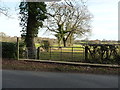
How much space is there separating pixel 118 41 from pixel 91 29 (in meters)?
14.7

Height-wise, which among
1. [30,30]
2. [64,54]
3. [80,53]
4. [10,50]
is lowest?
[64,54]

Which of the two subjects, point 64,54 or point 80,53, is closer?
point 80,53

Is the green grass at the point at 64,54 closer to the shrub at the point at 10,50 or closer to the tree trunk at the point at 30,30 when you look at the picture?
the tree trunk at the point at 30,30

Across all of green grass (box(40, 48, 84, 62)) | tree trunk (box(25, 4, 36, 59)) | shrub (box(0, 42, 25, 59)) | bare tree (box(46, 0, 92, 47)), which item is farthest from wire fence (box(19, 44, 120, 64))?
bare tree (box(46, 0, 92, 47))

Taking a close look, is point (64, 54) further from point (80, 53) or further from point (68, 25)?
point (68, 25)

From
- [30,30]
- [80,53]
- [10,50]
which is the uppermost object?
[30,30]

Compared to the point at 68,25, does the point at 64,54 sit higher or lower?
lower

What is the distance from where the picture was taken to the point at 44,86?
5039 millimetres

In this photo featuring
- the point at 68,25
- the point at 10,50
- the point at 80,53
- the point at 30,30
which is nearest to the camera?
the point at 80,53

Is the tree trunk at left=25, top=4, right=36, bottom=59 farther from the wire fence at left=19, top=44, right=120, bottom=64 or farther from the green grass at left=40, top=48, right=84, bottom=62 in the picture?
the green grass at left=40, top=48, right=84, bottom=62

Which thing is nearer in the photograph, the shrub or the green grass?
the green grass

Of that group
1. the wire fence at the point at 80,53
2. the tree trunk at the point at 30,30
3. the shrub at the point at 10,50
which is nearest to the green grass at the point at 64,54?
the wire fence at the point at 80,53

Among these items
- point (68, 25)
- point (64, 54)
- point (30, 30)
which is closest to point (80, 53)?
point (64, 54)

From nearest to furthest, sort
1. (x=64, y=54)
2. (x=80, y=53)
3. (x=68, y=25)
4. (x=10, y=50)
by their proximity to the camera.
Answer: (x=80, y=53)
(x=64, y=54)
(x=10, y=50)
(x=68, y=25)
